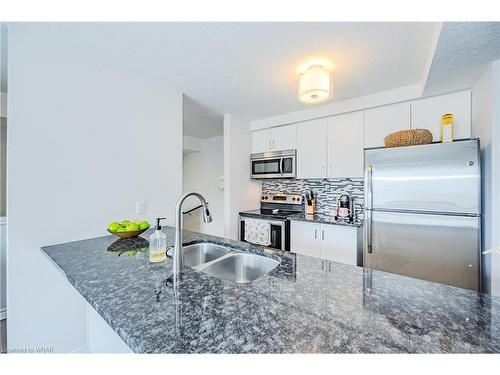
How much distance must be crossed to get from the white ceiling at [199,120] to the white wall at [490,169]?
8.58 ft

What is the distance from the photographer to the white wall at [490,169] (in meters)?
1.45

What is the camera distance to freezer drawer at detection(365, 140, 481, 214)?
154 cm

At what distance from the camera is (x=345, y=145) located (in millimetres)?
2561

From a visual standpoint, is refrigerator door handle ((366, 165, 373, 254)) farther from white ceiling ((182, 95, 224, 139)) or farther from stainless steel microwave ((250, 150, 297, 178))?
white ceiling ((182, 95, 224, 139))

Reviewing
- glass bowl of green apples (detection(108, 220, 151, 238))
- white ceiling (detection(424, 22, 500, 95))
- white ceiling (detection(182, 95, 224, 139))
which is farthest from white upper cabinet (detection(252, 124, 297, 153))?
glass bowl of green apples (detection(108, 220, 151, 238))

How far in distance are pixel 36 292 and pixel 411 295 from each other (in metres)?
2.04

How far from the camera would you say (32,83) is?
52.4 inches

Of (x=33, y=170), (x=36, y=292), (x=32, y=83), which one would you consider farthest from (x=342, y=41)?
(x=36, y=292)

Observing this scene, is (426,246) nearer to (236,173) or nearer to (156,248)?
(156,248)

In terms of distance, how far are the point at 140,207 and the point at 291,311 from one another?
1.64 m

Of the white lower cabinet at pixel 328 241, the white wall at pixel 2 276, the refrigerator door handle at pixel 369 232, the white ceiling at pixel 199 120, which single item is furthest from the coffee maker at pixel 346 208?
the white wall at pixel 2 276

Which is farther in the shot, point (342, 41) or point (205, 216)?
point (342, 41)

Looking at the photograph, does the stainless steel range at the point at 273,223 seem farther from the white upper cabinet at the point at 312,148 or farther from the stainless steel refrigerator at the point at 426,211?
the stainless steel refrigerator at the point at 426,211
